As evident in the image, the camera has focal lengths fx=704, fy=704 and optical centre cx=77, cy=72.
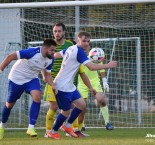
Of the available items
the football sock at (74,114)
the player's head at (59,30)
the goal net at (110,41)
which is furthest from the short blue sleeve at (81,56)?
the goal net at (110,41)

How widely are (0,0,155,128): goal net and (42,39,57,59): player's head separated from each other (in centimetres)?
327

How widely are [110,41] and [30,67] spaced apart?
5036mm

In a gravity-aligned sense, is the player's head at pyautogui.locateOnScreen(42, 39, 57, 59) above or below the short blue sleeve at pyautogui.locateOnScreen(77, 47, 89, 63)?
above

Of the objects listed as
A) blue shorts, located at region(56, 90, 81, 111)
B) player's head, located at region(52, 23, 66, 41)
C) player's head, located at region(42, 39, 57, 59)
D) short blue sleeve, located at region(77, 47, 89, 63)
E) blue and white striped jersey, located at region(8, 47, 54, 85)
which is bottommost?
blue shorts, located at region(56, 90, 81, 111)

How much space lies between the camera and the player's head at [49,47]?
37.7 feet

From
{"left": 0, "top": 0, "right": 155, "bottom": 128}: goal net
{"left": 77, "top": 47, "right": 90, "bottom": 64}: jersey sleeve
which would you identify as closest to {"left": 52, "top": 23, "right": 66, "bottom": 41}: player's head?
{"left": 77, "top": 47, "right": 90, "bottom": 64}: jersey sleeve

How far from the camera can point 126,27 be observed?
1623 cm

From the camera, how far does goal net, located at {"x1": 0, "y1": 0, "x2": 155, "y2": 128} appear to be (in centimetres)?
1547

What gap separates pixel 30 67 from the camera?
38.8ft

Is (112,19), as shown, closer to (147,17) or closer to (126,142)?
(147,17)

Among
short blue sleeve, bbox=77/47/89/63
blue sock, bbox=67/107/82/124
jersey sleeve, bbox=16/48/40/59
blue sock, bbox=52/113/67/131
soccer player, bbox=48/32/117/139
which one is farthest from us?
blue sock, bbox=67/107/82/124

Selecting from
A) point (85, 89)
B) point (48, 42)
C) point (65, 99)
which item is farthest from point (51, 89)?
point (85, 89)

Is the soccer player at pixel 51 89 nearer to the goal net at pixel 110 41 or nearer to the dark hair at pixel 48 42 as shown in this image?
the dark hair at pixel 48 42

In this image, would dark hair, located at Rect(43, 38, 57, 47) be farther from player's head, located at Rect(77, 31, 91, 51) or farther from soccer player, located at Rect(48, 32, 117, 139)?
player's head, located at Rect(77, 31, 91, 51)
